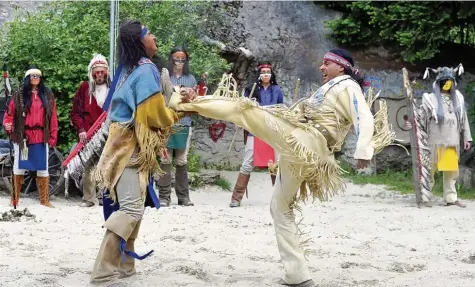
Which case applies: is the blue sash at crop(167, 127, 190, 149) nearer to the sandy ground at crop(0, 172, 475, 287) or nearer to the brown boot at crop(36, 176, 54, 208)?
the sandy ground at crop(0, 172, 475, 287)

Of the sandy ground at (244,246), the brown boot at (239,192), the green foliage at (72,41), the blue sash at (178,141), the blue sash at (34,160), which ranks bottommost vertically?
the sandy ground at (244,246)

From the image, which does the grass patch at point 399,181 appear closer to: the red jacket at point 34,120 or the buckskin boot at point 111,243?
the red jacket at point 34,120

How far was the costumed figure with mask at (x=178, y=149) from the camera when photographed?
934 cm

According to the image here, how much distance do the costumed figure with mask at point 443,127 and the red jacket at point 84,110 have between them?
404 cm

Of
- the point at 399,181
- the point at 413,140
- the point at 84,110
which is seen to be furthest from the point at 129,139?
the point at 399,181

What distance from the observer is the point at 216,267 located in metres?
5.96

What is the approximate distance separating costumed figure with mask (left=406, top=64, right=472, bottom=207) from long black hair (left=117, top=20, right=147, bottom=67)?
18.3 ft

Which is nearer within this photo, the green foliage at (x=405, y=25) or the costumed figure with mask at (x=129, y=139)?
Result: the costumed figure with mask at (x=129, y=139)

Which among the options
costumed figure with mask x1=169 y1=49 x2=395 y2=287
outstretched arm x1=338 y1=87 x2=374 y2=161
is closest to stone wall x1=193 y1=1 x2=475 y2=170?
costumed figure with mask x1=169 y1=49 x2=395 y2=287

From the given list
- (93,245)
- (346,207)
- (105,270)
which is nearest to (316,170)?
(105,270)

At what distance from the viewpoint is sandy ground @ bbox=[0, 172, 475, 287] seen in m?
5.64

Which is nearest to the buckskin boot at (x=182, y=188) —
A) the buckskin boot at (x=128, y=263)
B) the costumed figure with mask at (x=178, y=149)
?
the costumed figure with mask at (x=178, y=149)

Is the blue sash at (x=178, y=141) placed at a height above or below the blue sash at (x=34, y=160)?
above

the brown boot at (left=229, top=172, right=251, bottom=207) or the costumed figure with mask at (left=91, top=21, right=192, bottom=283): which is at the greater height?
the costumed figure with mask at (left=91, top=21, right=192, bottom=283)
